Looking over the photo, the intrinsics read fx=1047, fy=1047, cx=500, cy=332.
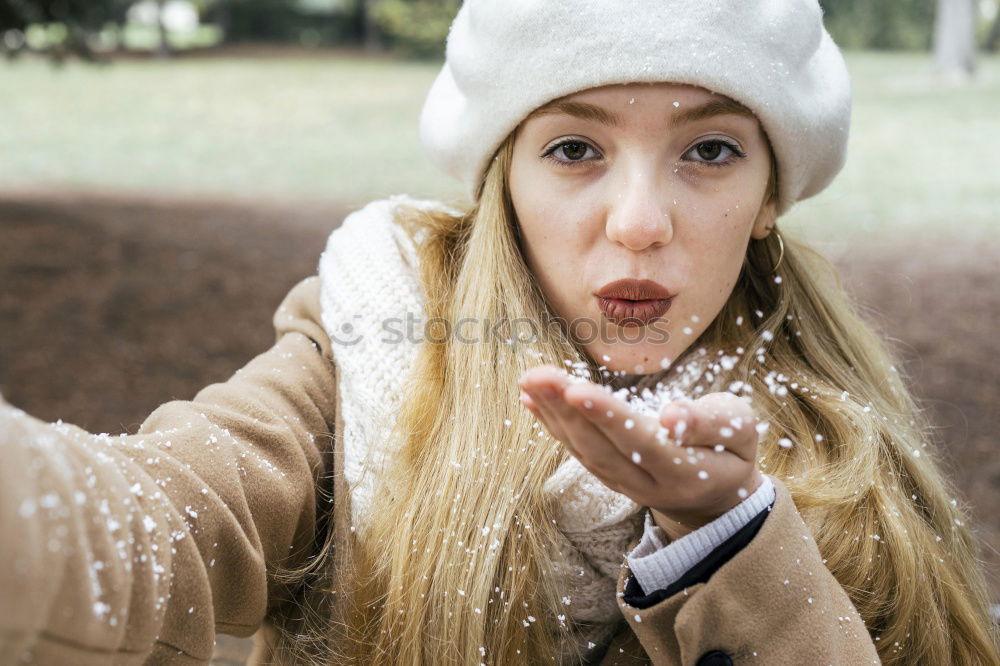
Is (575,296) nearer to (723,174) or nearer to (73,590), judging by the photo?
(723,174)

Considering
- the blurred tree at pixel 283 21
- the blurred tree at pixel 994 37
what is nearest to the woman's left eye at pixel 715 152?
the blurred tree at pixel 994 37

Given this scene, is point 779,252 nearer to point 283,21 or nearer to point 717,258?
point 717,258

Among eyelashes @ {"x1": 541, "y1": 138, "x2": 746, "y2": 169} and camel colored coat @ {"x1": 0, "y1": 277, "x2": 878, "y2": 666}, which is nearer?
camel colored coat @ {"x1": 0, "y1": 277, "x2": 878, "y2": 666}

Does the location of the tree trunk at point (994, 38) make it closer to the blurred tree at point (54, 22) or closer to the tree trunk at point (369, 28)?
the tree trunk at point (369, 28)

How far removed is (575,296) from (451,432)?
0.32 metres

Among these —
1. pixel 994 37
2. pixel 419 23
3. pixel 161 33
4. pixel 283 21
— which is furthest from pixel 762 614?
pixel 283 21

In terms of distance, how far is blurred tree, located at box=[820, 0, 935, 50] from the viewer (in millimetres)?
16422

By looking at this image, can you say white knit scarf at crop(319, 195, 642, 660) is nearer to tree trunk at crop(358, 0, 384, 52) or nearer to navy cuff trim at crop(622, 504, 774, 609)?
navy cuff trim at crop(622, 504, 774, 609)

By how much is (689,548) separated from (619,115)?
28.2 inches

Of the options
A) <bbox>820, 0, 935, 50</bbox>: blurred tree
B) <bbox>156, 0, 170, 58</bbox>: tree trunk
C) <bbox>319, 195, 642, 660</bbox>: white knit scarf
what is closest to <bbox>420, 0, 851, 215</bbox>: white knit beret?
<bbox>319, 195, 642, 660</bbox>: white knit scarf

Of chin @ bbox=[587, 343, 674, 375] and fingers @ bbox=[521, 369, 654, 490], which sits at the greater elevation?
fingers @ bbox=[521, 369, 654, 490]

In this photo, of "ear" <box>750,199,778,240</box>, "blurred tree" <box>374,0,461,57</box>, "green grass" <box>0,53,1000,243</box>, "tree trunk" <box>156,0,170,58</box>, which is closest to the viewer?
"ear" <box>750,199,778,240</box>

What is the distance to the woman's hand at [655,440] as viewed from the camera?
48.5 inches

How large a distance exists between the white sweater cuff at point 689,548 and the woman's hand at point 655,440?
4 centimetres
